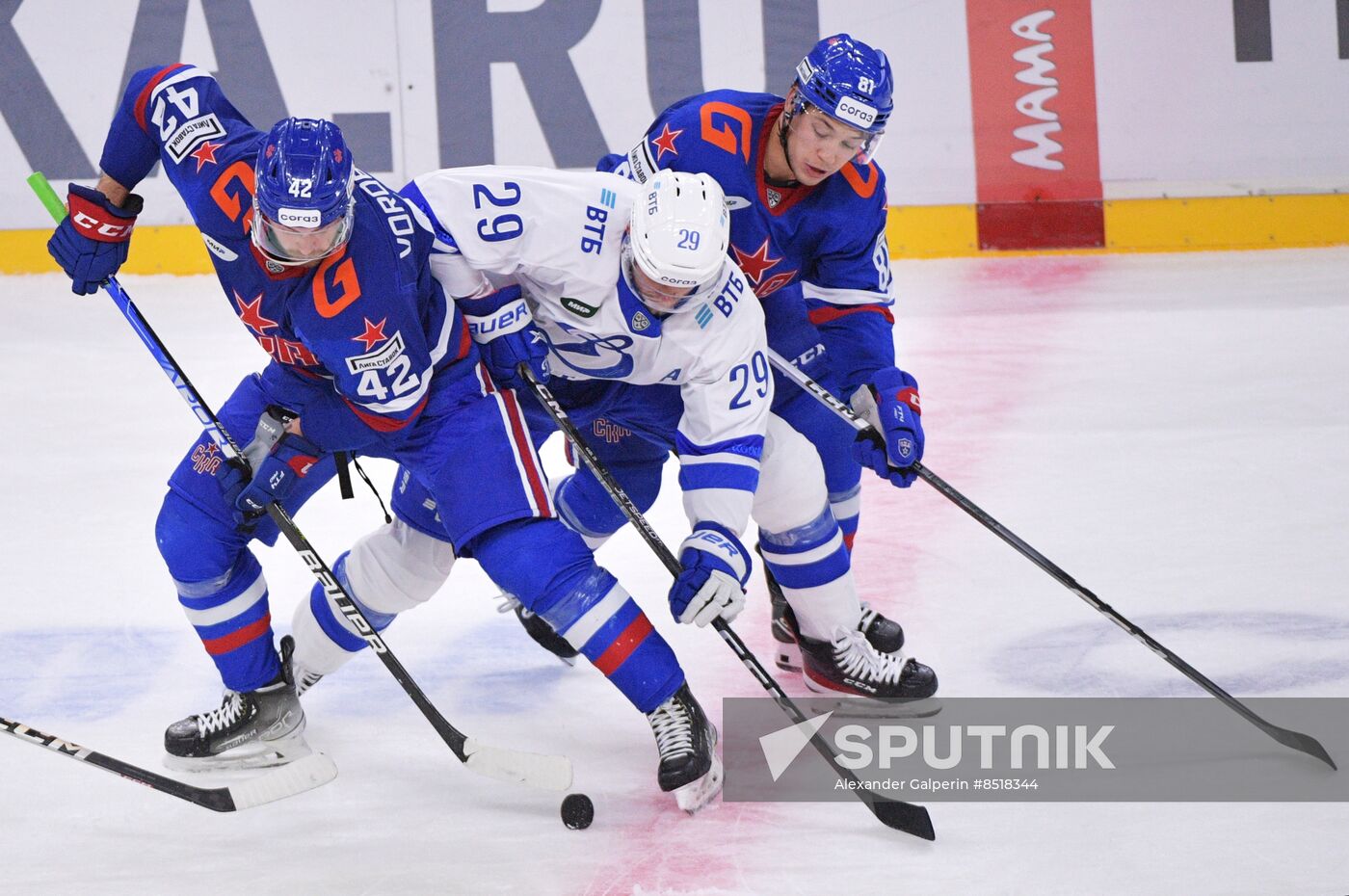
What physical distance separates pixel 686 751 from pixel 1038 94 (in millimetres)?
5106

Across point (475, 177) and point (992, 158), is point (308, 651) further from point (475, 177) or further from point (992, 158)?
point (992, 158)

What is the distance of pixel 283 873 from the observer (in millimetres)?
2346

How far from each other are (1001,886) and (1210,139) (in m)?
5.44

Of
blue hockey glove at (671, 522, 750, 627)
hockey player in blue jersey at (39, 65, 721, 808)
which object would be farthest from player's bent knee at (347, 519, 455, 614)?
blue hockey glove at (671, 522, 750, 627)

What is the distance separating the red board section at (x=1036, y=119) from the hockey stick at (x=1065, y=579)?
411cm

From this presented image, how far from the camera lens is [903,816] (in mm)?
2412

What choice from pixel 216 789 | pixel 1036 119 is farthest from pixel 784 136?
pixel 1036 119

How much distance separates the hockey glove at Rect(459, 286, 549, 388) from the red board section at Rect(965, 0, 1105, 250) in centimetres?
464

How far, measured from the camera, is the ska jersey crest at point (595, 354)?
9.05ft

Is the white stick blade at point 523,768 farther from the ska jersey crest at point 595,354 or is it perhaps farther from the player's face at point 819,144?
the player's face at point 819,144

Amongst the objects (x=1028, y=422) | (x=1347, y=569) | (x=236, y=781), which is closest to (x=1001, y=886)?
(x=236, y=781)

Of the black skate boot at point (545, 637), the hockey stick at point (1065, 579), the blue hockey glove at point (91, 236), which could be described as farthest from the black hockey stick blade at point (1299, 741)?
the blue hockey glove at point (91, 236)

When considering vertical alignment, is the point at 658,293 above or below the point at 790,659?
above

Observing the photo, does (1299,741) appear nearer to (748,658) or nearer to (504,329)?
(748,658)
